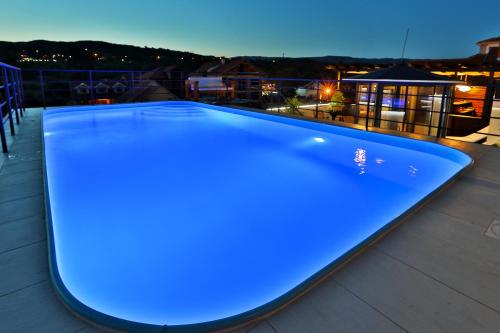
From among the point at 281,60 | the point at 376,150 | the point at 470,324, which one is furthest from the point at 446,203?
the point at 281,60

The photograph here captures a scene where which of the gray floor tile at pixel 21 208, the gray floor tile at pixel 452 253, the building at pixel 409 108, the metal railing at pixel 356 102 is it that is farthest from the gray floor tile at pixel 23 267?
the building at pixel 409 108

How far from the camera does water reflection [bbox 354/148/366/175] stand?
330 cm

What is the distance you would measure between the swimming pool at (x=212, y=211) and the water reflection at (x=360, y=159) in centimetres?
2

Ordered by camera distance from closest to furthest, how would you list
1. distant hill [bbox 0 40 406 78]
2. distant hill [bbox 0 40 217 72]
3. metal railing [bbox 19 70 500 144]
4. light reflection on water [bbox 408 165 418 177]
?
light reflection on water [bbox 408 165 418 177]
metal railing [bbox 19 70 500 144]
distant hill [bbox 0 40 217 72]
distant hill [bbox 0 40 406 78]

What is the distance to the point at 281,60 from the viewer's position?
35.1 metres

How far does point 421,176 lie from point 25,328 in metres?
3.17

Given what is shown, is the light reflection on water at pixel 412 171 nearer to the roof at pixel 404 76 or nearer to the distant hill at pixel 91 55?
the roof at pixel 404 76

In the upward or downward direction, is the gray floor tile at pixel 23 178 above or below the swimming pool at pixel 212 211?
above

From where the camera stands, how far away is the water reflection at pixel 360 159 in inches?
130

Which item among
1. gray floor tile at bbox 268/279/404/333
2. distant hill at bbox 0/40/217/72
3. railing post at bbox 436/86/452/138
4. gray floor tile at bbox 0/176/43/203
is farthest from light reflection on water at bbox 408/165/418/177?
distant hill at bbox 0/40/217/72

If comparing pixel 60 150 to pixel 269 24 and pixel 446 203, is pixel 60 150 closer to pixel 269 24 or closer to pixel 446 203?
pixel 446 203

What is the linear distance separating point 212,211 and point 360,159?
2.09 meters

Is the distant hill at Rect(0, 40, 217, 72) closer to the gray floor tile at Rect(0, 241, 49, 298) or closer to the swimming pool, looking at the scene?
the swimming pool

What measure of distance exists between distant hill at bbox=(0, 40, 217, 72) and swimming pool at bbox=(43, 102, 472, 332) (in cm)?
2371
